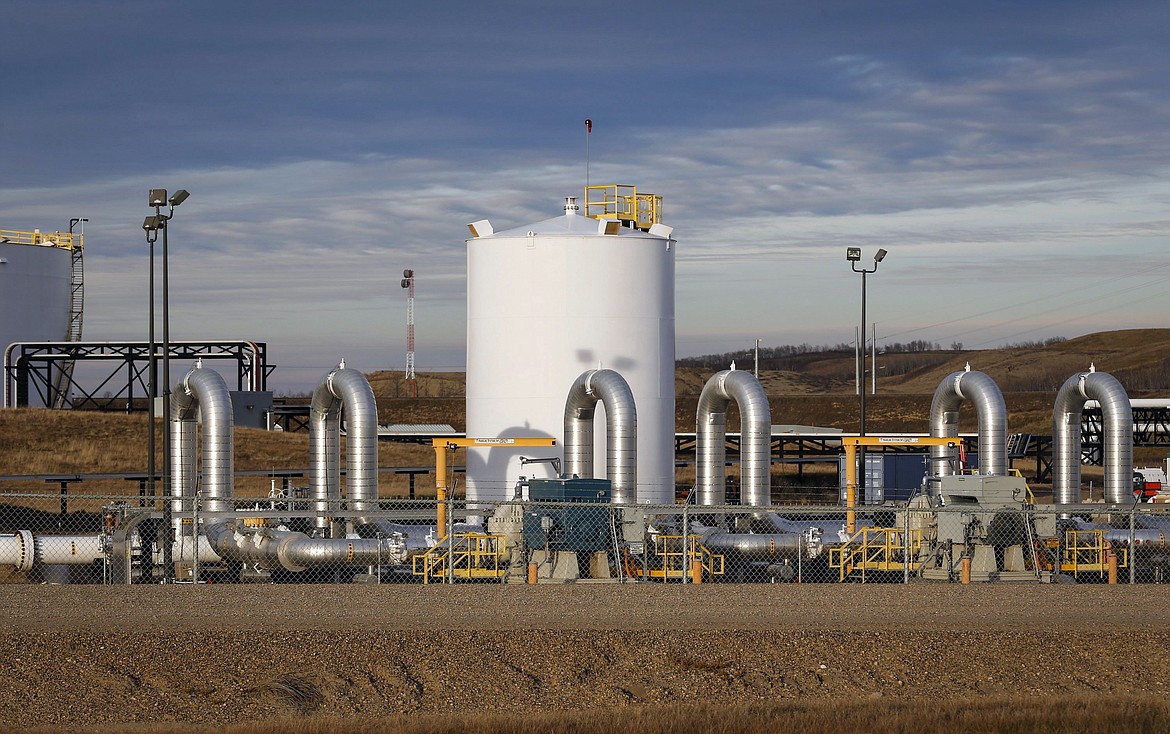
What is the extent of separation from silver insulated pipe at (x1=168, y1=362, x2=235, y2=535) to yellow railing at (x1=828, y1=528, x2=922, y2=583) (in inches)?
489

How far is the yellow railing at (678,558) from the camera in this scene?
25391mm

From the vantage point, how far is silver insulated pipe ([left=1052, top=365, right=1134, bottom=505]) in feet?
99.4

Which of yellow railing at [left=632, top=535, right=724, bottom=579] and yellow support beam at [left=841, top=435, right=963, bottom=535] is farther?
yellow support beam at [left=841, top=435, right=963, bottom=535]

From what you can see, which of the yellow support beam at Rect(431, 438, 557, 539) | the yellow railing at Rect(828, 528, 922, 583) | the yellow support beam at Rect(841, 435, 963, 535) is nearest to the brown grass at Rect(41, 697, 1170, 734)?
the yellow railing at Rect(828, 528, 922, 583)

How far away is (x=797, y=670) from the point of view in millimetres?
14789

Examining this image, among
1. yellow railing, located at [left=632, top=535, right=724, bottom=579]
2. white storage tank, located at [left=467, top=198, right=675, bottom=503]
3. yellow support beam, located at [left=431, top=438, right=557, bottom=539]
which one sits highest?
white storage tank, located at [left=467, top=198, right=675, bottom=503]

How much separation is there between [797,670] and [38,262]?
63.1 meters

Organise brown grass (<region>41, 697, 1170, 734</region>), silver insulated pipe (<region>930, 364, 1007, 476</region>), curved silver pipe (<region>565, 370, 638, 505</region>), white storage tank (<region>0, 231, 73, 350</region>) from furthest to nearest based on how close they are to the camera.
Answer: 1. white storage tank (<region>0, 231, 73, 350</region>)
2. silver insulated pipe (<region>930, 364, 1007, 476</region>)
3. curved silver pipe (<region>565, 370, 638, 505</region>)
4. brown grass (<region>41, 697, 1170, 734</region>)

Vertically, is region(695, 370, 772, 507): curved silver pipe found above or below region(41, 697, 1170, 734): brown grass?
above

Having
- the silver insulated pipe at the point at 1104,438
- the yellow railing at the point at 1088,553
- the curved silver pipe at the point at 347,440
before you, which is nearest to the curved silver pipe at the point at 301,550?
the curved silver pipe at the point at 347,440

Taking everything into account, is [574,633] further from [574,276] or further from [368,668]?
[574,276]

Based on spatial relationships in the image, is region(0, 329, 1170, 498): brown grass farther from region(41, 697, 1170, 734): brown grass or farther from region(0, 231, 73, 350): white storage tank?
region(41, 697, 1170, 734): brown grass

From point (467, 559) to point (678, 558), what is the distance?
4.30 m

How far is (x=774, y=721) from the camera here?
12.7 metres
